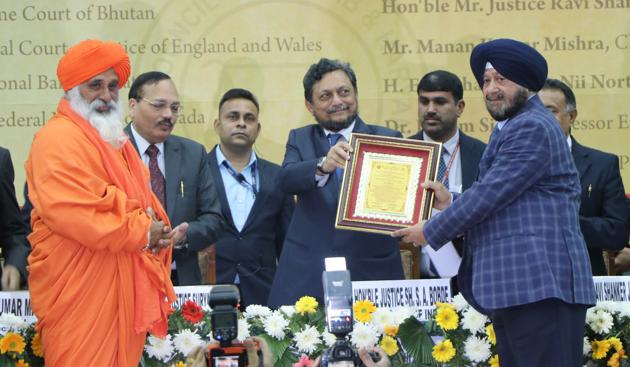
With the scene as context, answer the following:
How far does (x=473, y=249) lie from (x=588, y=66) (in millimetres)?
3386

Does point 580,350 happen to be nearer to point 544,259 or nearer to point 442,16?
point 544,259

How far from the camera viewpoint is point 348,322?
3.27 metres

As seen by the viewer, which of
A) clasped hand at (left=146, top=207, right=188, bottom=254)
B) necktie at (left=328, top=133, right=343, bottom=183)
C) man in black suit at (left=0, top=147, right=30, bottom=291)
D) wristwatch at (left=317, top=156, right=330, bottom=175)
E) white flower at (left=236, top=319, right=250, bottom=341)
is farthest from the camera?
necktie at (left=328, top=133, right=343, bottom=183)

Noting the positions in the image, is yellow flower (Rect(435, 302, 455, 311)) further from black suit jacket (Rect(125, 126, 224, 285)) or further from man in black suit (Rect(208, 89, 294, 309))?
man in black suit (Rect(208, 89, 294, 309))

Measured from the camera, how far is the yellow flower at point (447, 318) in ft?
17.0

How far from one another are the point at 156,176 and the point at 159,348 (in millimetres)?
1317

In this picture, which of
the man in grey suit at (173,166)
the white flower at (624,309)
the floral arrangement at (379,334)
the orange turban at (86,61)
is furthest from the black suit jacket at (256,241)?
the white flower at (624,309)

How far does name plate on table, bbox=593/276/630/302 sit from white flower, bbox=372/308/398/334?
1.10m


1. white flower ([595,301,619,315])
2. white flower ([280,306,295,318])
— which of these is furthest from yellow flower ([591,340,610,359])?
white flower ([280,306,295,318])

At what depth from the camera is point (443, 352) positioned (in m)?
5.13

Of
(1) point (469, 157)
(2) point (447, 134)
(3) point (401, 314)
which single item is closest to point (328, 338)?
(3) point (401, 314)

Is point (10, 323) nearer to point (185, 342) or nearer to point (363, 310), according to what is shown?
point (185, 342)

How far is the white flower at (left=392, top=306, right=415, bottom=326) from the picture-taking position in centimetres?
518

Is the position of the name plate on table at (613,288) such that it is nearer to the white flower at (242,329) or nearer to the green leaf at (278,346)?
the green leaf at (278,346)
